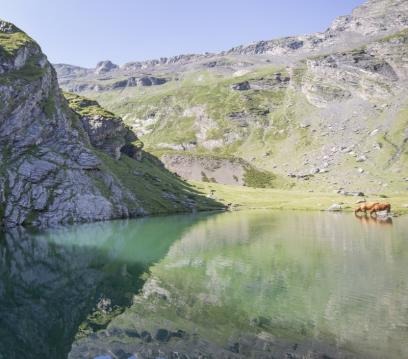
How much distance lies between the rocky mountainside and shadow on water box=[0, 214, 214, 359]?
26751 mm

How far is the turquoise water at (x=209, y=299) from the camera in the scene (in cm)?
3011

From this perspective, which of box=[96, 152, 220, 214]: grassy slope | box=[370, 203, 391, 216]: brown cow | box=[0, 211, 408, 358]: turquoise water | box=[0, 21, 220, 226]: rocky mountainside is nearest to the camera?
box=[0, 211, 408, 358]: turquoise water

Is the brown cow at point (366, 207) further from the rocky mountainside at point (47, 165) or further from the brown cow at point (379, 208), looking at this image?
the rocky mountainside at point (47, 165)

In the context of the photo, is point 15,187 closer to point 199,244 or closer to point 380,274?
point 199,244

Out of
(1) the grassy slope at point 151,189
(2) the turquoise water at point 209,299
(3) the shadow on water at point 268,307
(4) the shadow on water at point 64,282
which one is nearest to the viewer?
(3) the shadow on water at point 268,307

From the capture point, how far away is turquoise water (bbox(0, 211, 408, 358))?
3011cm

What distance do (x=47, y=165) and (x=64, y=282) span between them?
9268 centimetres

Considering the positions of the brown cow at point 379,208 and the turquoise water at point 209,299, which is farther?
the brown cow at point 379,208

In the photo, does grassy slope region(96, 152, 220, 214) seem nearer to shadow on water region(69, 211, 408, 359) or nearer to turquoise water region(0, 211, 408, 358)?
turquoise water region(0, 211, 408, 358)

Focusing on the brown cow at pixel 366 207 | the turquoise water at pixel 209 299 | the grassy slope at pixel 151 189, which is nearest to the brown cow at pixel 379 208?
the brown cow at pixel 366 207

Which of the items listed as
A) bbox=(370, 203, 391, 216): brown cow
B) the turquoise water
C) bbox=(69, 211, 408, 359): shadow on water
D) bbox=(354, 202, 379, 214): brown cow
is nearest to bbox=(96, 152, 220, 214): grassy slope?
bbox=(354, 202, 379, 214): brown cow

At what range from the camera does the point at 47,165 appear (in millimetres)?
135875

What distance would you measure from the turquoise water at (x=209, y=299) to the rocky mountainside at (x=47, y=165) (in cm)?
4821

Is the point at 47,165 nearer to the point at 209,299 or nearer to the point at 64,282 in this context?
the point at 64,282
